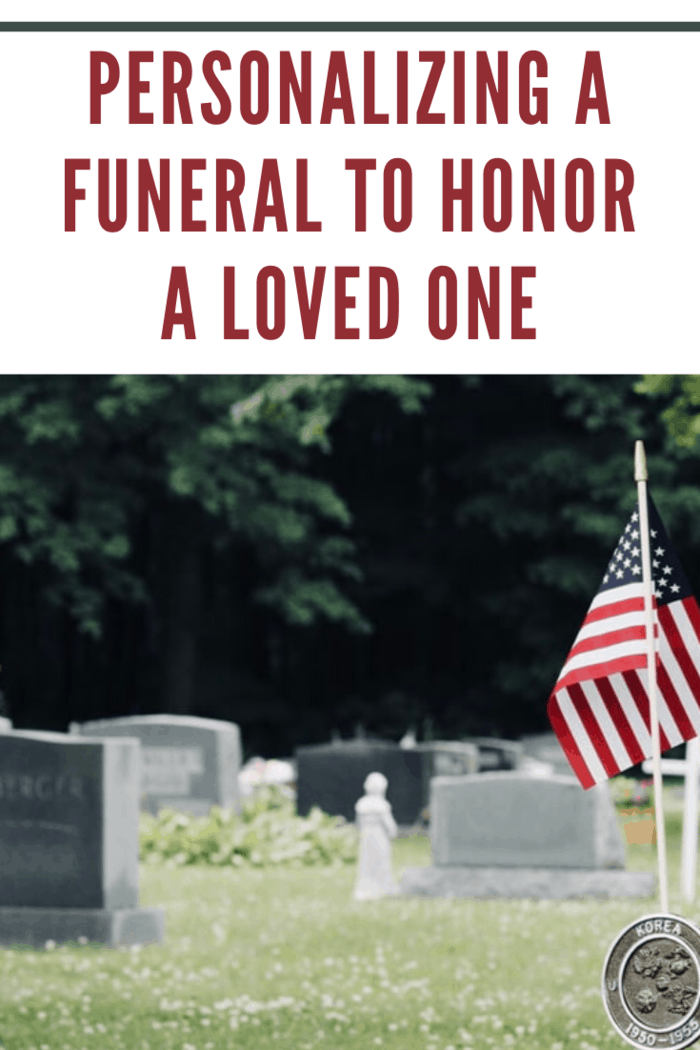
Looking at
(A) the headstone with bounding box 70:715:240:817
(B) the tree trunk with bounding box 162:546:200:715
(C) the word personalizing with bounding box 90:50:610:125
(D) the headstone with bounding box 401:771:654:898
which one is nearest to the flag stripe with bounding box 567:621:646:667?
(C) the word personalizing with bounding box 90:50:610:125

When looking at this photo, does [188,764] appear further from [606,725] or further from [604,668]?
[604,668]

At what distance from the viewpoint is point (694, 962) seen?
518 centimetres

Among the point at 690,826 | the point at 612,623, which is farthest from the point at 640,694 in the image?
the point at 690,826

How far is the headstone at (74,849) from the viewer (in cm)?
1179

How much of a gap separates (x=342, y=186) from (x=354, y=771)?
14070 millimetres

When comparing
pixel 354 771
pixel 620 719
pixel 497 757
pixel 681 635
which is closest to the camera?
pixel 681 635

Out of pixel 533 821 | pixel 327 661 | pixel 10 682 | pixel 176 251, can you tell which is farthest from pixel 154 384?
pixel 176 251

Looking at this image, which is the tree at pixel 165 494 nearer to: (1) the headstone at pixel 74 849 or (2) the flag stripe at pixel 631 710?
(1) the headstone at pixel 74 849

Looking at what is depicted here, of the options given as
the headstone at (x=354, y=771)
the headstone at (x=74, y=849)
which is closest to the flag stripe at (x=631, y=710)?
the headstone at (x=74, y=849)

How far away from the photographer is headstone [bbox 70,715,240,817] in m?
18.9

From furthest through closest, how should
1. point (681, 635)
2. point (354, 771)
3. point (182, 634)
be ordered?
point (182, 634), point (354, 771), point (681, 635)

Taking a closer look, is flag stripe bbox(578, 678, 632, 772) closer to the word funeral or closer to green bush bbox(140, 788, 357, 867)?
the word funeral

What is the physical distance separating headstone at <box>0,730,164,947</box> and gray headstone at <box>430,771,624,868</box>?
297 centimetres

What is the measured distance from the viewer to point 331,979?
10.4 metres
